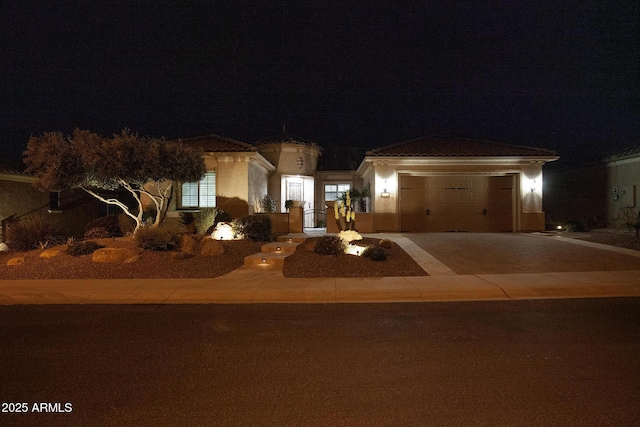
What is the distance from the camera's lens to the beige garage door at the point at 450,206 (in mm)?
19406

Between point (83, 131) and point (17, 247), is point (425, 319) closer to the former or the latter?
point (83, 131)

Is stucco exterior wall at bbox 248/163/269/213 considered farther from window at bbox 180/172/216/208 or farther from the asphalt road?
the asphalt road

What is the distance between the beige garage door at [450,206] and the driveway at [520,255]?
9.79 ft

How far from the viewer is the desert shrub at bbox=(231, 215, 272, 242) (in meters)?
14.4

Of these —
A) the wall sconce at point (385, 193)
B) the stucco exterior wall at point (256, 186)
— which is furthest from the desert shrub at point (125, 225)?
the wall sconce at point (385, 193)

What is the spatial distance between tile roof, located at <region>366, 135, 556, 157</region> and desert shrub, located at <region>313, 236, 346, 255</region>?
26.5ft

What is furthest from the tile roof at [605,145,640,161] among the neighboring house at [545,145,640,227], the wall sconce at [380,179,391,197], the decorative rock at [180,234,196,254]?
the decorative rock at [180,234,196,254]

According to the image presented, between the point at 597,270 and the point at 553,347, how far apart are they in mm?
6627

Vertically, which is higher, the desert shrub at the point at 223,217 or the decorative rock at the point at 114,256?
the desert shrub at the point at 223,217

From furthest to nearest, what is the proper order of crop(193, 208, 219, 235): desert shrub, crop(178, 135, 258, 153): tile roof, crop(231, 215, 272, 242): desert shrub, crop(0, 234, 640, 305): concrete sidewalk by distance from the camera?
crop(178, 135, 258, 153): tile roof → crop(193, 208, 219, 235): desert shrub → crop(231, 215, 272, 242): desert shrub → crop(0, 234, 640, 305): concrete sidewalk

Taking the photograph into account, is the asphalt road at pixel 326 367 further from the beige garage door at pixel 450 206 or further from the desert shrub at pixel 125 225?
the beige garage door at pixel 450 206

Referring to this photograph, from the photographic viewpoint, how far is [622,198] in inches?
805

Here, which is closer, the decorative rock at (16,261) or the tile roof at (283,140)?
the decorative rock at (16,261)

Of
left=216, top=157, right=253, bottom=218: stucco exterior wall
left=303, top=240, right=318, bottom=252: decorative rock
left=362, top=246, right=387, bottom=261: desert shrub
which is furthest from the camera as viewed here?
left=216, top=157, right=253, bottom=218: stucco exterior wall
